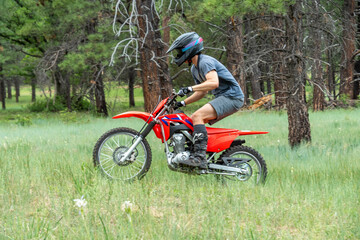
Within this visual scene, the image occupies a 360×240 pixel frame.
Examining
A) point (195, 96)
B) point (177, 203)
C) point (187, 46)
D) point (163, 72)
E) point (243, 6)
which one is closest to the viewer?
point (177, 203)

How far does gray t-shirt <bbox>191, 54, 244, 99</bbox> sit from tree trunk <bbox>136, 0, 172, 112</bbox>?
6381 mm

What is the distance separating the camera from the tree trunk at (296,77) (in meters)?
7.29

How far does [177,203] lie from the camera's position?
4102 millimetres

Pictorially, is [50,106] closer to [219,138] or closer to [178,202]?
[219,138]

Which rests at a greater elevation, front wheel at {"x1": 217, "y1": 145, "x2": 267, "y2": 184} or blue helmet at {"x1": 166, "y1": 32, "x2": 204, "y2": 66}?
blue helmet at {"x1": 166, "y1": 32, "x2": 204, "y2": 66}

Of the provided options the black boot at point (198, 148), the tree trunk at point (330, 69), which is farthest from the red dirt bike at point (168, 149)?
the tree trunk at point (330, 69)

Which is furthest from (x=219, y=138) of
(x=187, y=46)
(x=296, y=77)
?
(x=296, y=77)

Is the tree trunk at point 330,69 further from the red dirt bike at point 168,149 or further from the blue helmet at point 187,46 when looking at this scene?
the blue helmet at point 187,46

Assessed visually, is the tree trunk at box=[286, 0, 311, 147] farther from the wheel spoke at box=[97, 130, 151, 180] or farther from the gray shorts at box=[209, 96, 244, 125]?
the wheel spoke at box=[97, 130, 151, 180]

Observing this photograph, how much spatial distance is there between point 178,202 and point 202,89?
4.50ft

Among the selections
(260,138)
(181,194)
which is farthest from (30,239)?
(260,138)

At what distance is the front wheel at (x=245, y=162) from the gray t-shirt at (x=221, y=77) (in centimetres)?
72

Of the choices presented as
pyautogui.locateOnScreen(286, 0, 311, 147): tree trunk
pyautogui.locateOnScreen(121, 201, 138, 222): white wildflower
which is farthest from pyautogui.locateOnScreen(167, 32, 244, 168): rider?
pyautogui.locateOnScreen(286, 0, 311, 147): tree trunk

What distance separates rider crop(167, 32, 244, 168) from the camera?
4527 millimetres
